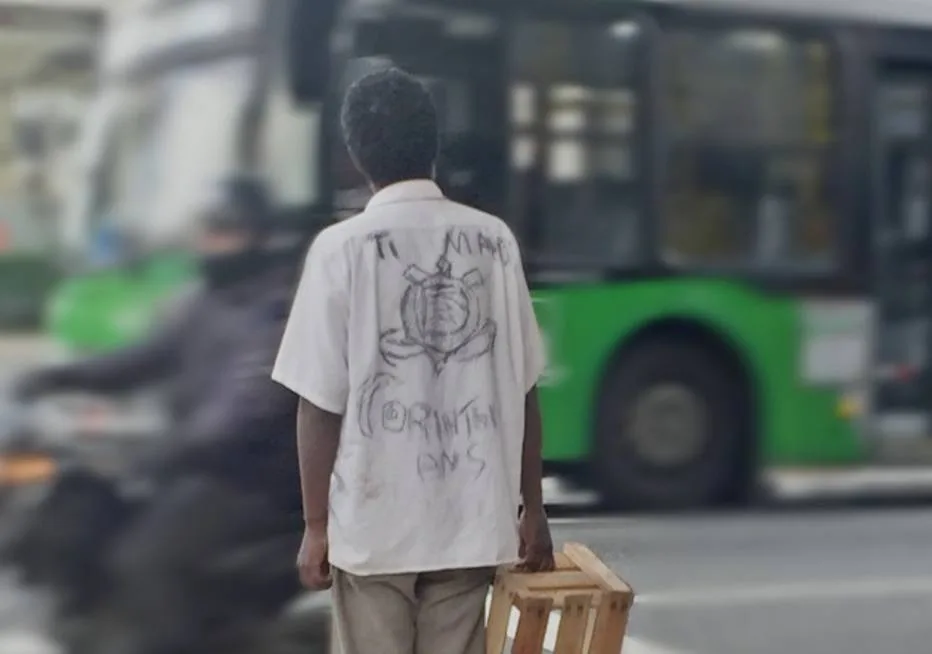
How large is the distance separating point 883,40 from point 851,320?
108 centimetres

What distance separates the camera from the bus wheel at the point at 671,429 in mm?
5039

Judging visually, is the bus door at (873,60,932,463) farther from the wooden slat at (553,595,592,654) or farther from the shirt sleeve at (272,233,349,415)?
the shirt sleeve at (272,233,349,415)

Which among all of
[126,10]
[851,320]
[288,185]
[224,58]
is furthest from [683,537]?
[126,10]

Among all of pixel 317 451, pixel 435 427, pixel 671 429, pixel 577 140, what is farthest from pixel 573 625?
pixel 577 140

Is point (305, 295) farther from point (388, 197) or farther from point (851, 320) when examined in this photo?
point (851, 320)

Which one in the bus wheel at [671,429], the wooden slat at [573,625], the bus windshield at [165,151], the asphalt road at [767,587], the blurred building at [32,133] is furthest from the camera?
the bus wheel at [671,429]

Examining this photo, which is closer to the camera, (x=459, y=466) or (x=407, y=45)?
(x=459, y=466)

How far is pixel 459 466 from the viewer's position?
2.86 metres

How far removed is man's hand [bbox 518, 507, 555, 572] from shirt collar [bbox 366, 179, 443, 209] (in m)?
0.69

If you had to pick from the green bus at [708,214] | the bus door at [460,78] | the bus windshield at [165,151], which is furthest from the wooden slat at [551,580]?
the bus windshield at [165,151]

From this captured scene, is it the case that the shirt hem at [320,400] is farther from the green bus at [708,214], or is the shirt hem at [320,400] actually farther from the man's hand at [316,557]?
the green bus at [708,214]

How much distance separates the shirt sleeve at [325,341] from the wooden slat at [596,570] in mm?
764

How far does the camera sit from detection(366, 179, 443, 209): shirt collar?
289 centimetres

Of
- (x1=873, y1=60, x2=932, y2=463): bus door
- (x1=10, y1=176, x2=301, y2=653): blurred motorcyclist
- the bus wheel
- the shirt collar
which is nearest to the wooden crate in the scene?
the shirt collar
